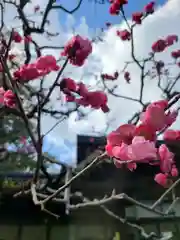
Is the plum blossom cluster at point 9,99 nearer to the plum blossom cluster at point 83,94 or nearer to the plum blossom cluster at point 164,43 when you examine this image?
the plum blossom cluster at point 83,94

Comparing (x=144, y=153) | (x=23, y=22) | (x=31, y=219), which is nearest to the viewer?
(x=144, y=153)

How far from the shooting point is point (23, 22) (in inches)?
83.4

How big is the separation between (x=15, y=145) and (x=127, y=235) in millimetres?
1246

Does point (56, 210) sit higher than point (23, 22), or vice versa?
point (23, 22)

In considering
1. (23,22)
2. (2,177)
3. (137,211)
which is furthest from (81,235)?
(23,22)

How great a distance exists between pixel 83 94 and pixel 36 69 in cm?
18

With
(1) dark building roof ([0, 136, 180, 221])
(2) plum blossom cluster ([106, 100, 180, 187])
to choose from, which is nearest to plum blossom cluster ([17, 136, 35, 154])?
(1) dark building roof ([0, 136, 180, 221])

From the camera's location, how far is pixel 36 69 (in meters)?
1.13

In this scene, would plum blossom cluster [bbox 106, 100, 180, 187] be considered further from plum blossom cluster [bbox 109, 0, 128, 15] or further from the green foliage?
the green foliage

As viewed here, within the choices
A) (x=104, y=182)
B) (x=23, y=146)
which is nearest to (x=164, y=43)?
(x=104, y=182)

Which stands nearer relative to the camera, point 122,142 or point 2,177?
point 122,142

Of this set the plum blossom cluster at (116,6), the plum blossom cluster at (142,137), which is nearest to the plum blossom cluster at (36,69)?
the plum blossom cluster at (142,137)

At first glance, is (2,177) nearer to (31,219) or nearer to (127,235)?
(31,219)

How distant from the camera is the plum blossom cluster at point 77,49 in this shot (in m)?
1.00
